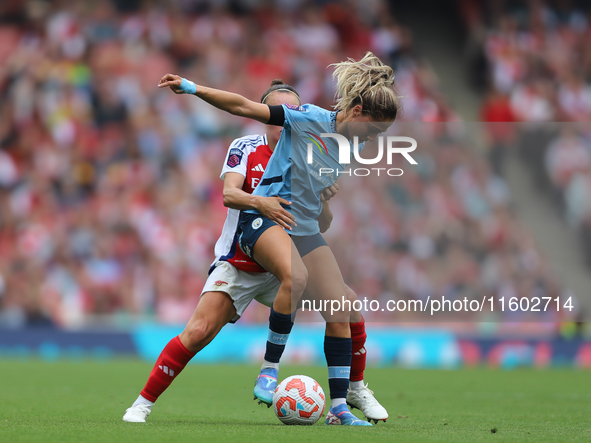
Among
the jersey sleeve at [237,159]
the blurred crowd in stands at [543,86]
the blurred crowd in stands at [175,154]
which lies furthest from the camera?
the blurred crowd in stands at [543,86]

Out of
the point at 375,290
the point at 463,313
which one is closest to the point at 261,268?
the point at 375,290

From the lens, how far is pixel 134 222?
14234 mm

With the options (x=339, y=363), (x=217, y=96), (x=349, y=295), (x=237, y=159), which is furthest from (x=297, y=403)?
(x=217, y=96)

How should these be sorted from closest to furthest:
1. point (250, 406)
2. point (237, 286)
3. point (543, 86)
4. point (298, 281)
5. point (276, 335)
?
point (298, 281), point (276, 335), point (237, 286), point (250, 406), point (543, 86)

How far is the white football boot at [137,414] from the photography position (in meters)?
5.04

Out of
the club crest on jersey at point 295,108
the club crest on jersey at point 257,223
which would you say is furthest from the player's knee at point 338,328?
the club crest on jersey at point 295,108

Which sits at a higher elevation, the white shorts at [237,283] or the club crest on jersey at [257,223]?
the club crest on jersey at [257,223]

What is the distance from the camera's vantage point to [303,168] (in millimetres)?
5242

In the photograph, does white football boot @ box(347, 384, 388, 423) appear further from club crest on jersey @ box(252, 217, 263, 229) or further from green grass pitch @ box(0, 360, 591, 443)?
club crest on jersey @ box(252, 217, 263, 229)

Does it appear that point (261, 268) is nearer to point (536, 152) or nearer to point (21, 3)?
point (536, 152)

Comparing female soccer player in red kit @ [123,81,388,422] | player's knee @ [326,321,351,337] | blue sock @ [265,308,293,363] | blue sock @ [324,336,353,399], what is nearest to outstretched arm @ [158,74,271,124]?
female soccer player in red kit @ [123,81,388,422]

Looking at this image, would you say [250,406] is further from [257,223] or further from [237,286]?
[257,223]

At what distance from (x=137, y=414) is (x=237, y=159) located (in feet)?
5.73

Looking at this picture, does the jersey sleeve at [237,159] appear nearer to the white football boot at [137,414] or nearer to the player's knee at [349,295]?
the player's knee at [349,295]
